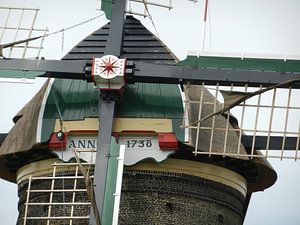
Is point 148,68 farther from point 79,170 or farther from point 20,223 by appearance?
point 20,223

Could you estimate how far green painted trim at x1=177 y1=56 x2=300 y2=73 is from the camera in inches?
755

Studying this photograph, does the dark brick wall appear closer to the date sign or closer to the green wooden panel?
the date sign

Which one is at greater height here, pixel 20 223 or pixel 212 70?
pixel 212 70

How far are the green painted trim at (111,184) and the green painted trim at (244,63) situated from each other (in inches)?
74.3

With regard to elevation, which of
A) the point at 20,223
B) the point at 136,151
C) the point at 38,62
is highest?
the point at 38,62

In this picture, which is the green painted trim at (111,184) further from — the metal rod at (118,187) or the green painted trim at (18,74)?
the green painted trim at (18,74)

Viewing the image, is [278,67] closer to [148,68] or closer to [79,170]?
[148,68]

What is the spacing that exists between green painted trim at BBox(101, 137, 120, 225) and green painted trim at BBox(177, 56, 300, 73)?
1887 millimetres

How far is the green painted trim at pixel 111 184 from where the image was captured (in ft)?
59.2

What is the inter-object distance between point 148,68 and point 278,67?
2.13 m

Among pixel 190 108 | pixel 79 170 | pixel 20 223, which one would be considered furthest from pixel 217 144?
pixel 20 223

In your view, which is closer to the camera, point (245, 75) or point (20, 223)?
point (245, 75)

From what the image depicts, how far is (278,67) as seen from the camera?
19156mm

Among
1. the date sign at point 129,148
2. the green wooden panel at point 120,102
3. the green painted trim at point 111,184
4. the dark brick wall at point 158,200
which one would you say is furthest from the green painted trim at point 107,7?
the dark brick wall at point 158,200
